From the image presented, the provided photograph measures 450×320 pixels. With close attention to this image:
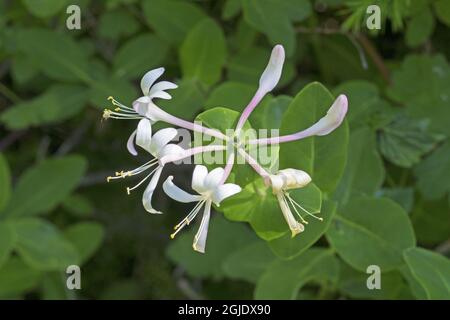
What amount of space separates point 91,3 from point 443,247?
3.57 feet

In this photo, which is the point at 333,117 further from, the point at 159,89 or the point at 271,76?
A: the point at 159,89

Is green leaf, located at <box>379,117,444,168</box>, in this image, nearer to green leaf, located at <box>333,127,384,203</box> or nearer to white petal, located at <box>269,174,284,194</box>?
green leaf, located at <box>333,127,384,203</box>

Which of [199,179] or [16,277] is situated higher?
[199,179]

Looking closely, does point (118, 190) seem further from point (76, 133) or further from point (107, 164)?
point (76, 133)

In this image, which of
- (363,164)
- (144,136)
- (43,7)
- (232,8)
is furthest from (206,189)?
(43,7)

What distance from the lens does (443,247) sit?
1605mm

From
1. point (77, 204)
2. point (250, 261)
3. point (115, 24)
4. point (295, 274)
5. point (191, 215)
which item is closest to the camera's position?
point (191, 215)

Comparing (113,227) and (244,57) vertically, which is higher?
(244,57)

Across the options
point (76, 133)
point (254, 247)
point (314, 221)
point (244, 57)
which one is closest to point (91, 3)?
point (76, 133)

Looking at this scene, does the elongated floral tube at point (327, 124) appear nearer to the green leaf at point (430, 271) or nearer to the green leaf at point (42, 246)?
the green leaf at point (430, 271)

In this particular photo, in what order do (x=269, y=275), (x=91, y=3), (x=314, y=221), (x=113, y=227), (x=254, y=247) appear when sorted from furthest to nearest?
(x=113, y=227)
(x=91, y=3)
(x=254, y=247)
(x=269, y=275)
(x=314, y=221)

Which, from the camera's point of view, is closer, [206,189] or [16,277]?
[206,189]

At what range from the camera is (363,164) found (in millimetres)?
1415

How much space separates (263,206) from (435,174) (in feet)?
1.90
